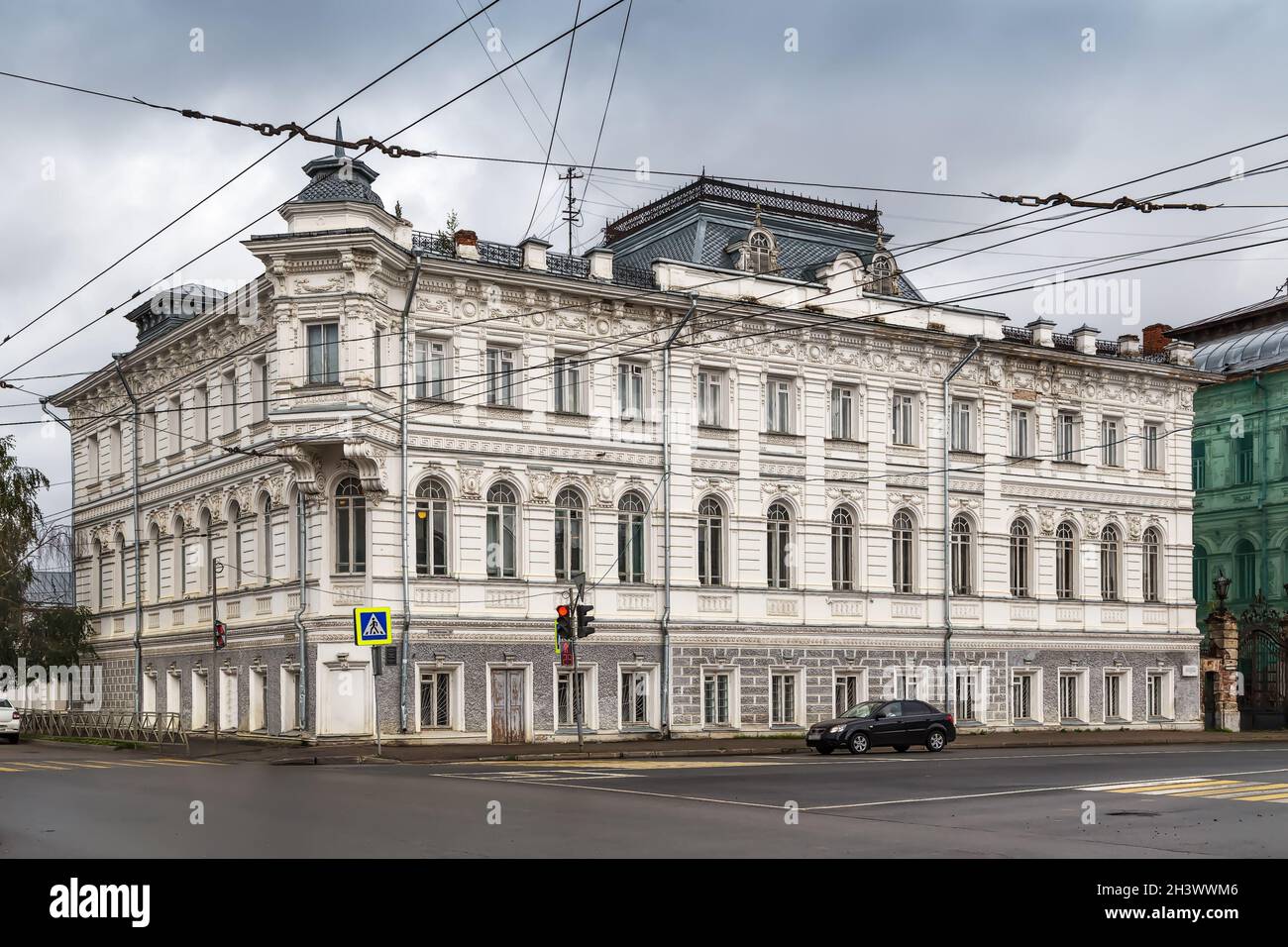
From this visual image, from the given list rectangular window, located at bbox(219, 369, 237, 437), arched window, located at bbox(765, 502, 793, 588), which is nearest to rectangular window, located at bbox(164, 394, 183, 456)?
rectangular window, located at bbox(219, 369, 237, 437)

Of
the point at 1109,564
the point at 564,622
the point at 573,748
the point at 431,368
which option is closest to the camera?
the point at 564,622

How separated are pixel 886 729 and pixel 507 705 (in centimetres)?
923

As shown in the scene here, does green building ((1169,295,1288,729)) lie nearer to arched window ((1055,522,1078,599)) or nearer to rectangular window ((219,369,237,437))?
arched window ((1055,522,1078,599))

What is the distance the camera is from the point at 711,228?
43531 mm

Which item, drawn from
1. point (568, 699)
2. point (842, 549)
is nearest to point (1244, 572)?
point (842, 549)

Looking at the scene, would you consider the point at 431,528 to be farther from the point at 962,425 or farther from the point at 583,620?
the point at 962,425

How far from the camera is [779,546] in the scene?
42250 millimetres

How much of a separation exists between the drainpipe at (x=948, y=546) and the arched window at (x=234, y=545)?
2001cm

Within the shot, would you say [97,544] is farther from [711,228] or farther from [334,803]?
[334,803]

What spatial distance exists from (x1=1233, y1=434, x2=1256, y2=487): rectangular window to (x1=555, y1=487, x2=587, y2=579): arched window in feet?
94.5

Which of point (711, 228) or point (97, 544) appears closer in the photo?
point (711, 228)

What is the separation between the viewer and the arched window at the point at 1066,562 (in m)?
47.6

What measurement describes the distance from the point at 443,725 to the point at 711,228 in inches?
640
